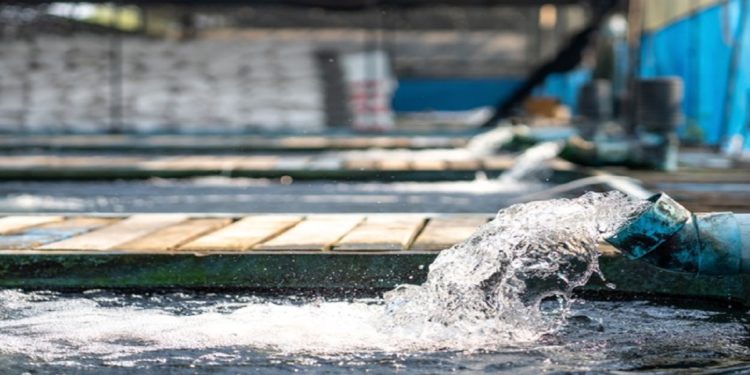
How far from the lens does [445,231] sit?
201 inches

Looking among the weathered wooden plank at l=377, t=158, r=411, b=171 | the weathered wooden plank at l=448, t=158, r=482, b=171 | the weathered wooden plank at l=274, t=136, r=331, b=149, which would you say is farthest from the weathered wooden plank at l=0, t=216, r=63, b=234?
the weathered wooden plank at l=274, t=136, r=331, b=149

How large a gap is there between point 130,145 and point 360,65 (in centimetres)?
986

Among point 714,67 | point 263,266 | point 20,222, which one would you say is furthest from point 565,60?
point 263,266

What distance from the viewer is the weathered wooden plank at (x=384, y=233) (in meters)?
4.57

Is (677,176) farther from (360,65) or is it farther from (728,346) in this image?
(360,65)

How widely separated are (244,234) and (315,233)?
0.99 ft

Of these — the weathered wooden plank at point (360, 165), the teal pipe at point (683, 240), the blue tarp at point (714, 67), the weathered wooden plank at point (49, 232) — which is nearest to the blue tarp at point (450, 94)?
the blue tarp at point (714, 67)

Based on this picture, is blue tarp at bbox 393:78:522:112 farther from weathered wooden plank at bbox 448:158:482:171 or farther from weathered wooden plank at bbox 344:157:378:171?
weathered wooden plank at bbox 344:157:378:171

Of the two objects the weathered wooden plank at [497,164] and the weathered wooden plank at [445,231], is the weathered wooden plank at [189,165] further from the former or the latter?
the weathered wooden plank at [445,231]

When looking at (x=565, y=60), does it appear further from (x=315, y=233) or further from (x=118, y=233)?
(x=118, y=233)

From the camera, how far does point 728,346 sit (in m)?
3.65

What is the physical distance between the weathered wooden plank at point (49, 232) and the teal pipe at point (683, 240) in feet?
7.82

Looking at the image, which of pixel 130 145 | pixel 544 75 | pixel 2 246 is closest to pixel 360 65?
pixel 544 75

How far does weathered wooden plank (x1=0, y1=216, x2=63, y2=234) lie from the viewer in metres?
5.39
